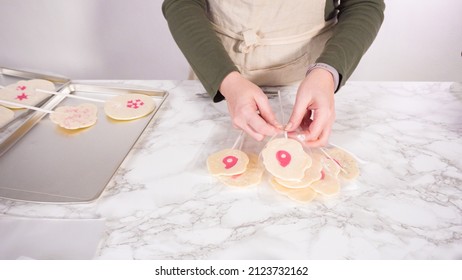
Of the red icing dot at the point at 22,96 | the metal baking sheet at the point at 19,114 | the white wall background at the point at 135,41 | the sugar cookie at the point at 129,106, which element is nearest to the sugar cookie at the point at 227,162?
the sugar cookie at the point at 129,106

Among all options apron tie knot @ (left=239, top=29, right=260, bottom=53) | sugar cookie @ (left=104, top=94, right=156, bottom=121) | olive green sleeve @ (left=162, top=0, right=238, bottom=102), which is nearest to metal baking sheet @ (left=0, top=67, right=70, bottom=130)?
sugar cookie @ (left=104, top=94, right=156, bottom=121)

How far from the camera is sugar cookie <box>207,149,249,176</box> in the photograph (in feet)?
2.20

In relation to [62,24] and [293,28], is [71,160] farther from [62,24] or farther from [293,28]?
[62,24]

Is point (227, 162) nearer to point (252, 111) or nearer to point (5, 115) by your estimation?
point (252, 111)

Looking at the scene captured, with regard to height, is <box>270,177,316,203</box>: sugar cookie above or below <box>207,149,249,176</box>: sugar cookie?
below

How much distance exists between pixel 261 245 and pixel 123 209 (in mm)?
229

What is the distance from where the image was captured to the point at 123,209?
0.62 metres

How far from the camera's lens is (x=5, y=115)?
2.85 ft

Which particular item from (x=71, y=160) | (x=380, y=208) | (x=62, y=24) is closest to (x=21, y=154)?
(x=71, y=160)

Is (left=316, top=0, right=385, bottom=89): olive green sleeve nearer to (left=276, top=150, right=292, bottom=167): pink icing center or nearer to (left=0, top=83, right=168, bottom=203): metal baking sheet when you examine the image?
(left=276, top=150, right=292, bottom=167): pink icing center

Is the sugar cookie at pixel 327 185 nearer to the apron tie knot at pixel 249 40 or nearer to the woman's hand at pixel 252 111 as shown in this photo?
the woman's hand at pixel 252 111

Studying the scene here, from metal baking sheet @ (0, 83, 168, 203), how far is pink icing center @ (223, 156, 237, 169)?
19 centimetres

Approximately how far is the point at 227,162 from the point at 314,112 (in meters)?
0.18
